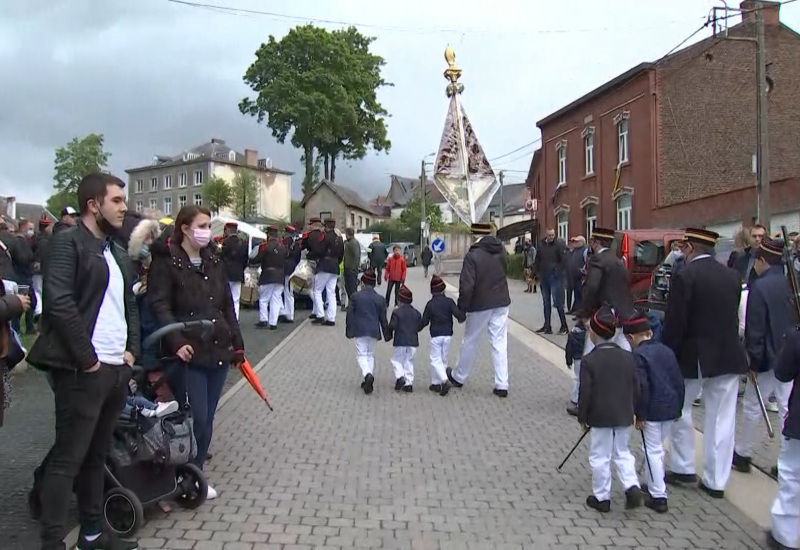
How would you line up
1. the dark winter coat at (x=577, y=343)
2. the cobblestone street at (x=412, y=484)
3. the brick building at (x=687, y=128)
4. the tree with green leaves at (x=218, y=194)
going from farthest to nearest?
the tree with green leaves at (x=218, y=194), the brick building at (x=687, y=128), the dark winter coat at (x=577, y=343), the cobblestone street at (x=412, y=484)

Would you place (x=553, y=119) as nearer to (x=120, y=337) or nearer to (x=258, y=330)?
(x=258, y=330)

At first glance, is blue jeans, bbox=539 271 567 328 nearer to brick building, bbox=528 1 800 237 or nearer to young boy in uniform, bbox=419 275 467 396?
young boy in uniform, bbox=419 275 467 396

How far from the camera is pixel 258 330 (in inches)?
553

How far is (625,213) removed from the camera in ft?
98.0

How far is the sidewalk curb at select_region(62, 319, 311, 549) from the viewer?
14.0 ft

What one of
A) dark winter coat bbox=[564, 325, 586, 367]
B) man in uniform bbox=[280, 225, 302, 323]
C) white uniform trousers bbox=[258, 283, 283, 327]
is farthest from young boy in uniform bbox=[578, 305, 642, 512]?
man in uniform bbox=[280, 225, 302, 323]

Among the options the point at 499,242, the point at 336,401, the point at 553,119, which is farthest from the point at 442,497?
the point at 553,119

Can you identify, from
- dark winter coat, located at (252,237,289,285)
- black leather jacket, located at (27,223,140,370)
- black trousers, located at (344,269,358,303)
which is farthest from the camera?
black trousers, located at (344,269,358,303)

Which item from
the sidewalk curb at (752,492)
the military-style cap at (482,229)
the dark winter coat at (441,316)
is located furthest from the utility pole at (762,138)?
the sidewalk curb at (752,492)

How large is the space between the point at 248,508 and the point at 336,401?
342 centimetres

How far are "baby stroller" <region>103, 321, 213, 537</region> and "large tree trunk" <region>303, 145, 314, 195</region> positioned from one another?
44.4m

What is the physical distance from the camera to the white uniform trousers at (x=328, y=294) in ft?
49.1

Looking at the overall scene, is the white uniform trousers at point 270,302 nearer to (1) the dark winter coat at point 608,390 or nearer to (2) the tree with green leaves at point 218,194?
(1) the dark winter coat at point 608,390

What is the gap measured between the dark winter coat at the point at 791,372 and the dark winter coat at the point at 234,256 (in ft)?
32.5
